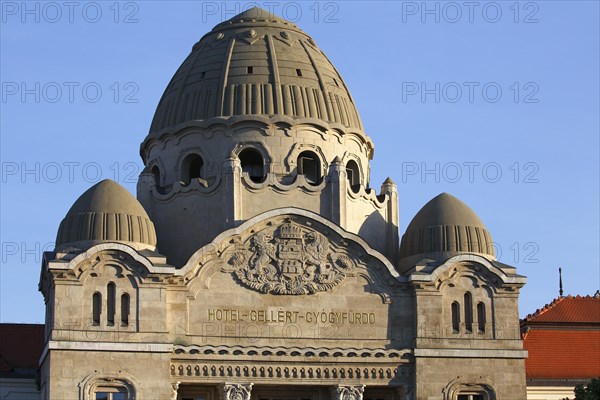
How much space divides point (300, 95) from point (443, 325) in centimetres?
957

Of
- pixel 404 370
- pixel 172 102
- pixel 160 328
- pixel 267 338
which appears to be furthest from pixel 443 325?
pixel 172 102

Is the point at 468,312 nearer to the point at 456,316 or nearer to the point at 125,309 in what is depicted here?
the point at 456,316

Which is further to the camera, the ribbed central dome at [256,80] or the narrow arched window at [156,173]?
the narrow arched window at [156,173]

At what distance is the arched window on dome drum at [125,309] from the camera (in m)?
49.8

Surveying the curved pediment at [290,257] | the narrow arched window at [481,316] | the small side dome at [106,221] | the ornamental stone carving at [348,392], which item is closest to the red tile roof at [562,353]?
the narrow arched window at [481,316]

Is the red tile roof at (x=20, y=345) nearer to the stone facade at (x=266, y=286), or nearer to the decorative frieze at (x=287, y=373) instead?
the stone facade at (x=266, y=286)

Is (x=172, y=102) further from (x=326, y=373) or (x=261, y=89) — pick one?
(x=326, y=373)

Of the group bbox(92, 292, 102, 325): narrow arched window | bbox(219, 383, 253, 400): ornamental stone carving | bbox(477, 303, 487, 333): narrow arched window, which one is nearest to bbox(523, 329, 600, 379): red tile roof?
bbox(477, 303, 487, 333): narrow arched window

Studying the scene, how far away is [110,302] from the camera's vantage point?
164ft

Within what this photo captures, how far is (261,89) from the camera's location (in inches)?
2212

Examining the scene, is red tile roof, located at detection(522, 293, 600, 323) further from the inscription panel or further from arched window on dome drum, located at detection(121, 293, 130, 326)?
arched window on dome drum, located at detection(121, 293, 130, 326)

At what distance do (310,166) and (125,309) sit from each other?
9.35 meters

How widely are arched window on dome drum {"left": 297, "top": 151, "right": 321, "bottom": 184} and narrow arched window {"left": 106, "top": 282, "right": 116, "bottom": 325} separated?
847 cm

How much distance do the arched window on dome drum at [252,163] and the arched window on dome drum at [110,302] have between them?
24.8 ft
